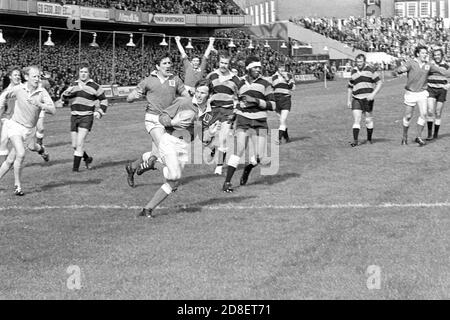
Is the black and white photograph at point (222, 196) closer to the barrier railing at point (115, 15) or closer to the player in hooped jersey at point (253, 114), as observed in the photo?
the player in hooped jersey at point (253, 114)

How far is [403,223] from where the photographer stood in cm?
1040

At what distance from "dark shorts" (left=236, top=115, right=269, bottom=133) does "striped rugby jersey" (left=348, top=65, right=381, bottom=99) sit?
578 centimetres

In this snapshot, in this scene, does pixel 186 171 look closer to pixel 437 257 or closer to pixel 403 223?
pixel 403 223

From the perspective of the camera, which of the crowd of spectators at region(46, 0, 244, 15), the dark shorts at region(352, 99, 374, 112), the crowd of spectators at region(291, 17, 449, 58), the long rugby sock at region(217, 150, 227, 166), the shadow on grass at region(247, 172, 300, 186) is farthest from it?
the crowd of spectators at region(291, 17, 449, 58)

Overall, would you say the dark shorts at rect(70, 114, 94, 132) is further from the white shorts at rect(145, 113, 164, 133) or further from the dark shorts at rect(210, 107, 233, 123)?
the white shorts at rect(145, 113, 164, 133)

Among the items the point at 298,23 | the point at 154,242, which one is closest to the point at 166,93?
the point at 154,242

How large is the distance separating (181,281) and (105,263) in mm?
1231

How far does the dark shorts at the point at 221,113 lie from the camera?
15797 millimetres

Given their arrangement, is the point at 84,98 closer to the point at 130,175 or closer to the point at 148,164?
the point at 130,175

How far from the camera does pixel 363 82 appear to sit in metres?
19.0

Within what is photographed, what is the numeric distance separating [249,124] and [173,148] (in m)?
2.76

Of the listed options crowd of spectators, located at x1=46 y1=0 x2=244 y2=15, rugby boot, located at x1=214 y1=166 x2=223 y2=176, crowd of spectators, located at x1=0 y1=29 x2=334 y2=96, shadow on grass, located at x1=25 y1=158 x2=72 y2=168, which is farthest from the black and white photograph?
crowd of spectators, located at x1=46 y1=0 x2=244 y2=15

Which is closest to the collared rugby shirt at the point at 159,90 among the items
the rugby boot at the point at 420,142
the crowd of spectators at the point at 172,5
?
the rugby boot at the point at 420,142

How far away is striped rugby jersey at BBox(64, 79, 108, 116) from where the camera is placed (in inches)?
643
